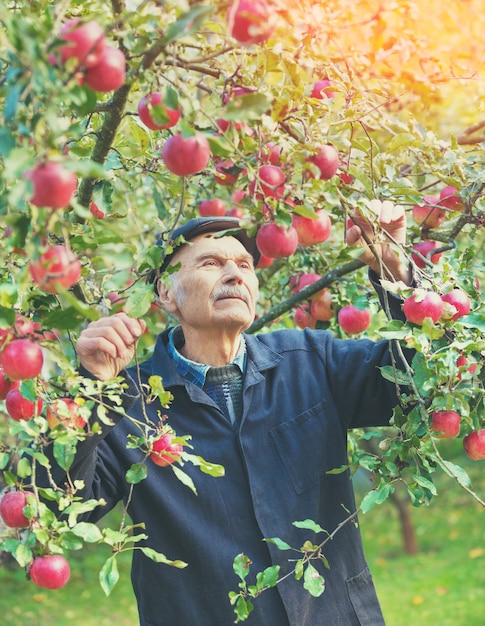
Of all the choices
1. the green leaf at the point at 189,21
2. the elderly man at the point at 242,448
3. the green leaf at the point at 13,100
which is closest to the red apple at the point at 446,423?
the elderly man at the point at 242,448

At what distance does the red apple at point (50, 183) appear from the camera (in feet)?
3.54

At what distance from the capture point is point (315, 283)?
2.62m

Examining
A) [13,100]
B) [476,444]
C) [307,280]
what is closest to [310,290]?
[307,280]

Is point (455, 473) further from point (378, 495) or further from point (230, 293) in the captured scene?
point (230, 293)

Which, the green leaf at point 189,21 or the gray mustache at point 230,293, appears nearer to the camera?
the green leaf at point 189,21

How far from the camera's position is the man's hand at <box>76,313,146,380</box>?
174 cm

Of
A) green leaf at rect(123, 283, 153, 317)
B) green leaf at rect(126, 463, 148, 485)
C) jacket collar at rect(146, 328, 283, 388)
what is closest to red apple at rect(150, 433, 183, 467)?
green leaf at rect(126, 463, 148, 485)

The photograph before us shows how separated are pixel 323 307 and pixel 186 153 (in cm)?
148

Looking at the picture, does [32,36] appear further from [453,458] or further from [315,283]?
[453,458]

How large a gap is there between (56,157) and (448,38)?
3.29 metres

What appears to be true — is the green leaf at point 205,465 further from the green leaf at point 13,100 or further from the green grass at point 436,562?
the green grass at point 436,562

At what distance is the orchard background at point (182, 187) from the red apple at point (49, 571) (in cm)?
3

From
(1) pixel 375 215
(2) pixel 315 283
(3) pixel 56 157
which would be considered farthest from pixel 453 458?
(3) pixel 56 157

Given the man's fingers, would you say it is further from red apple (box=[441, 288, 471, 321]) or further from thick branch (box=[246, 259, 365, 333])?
thick branch (box=[246, 259, 365, 333])
